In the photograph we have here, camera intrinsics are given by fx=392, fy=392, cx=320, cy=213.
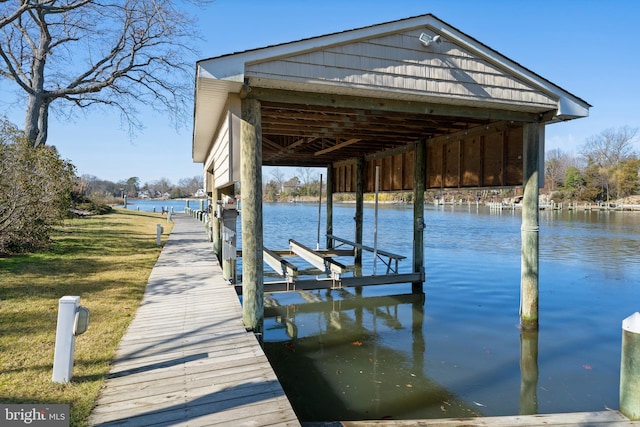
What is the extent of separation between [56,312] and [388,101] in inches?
236

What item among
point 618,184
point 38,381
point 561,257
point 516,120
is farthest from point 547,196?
point 38,381

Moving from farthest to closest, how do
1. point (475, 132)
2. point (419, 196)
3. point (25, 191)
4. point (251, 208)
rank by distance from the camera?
point (25, 191) → point (419, 196) → point (475, 132) → point (251, 208)

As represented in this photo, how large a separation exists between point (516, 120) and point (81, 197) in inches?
1338

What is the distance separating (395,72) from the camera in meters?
5.50

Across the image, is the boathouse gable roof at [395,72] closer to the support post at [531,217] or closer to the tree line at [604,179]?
the support post at [531,217]

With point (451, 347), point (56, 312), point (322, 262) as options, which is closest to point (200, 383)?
point (56, 312)

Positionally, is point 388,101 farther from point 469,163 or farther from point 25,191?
point 25,191

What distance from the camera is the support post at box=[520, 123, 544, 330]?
6.82 meters

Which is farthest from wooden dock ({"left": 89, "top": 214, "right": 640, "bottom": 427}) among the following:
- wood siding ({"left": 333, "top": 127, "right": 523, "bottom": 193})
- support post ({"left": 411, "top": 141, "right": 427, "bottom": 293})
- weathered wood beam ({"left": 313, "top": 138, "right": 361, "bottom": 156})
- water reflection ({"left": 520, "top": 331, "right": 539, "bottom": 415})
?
weathered wood beam ({"left": 313, "top": 138, "right": 361, "bottom": 156})

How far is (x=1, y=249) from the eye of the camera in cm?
1029

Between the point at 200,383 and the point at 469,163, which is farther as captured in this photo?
the point at 469,163

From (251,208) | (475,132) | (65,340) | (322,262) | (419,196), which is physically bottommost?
(322,262)

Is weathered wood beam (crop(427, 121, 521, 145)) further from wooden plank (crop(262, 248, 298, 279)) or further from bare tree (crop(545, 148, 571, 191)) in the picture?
bare tree (crop(545, 148, 571, 191))

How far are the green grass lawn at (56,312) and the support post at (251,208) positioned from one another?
5.56ft
